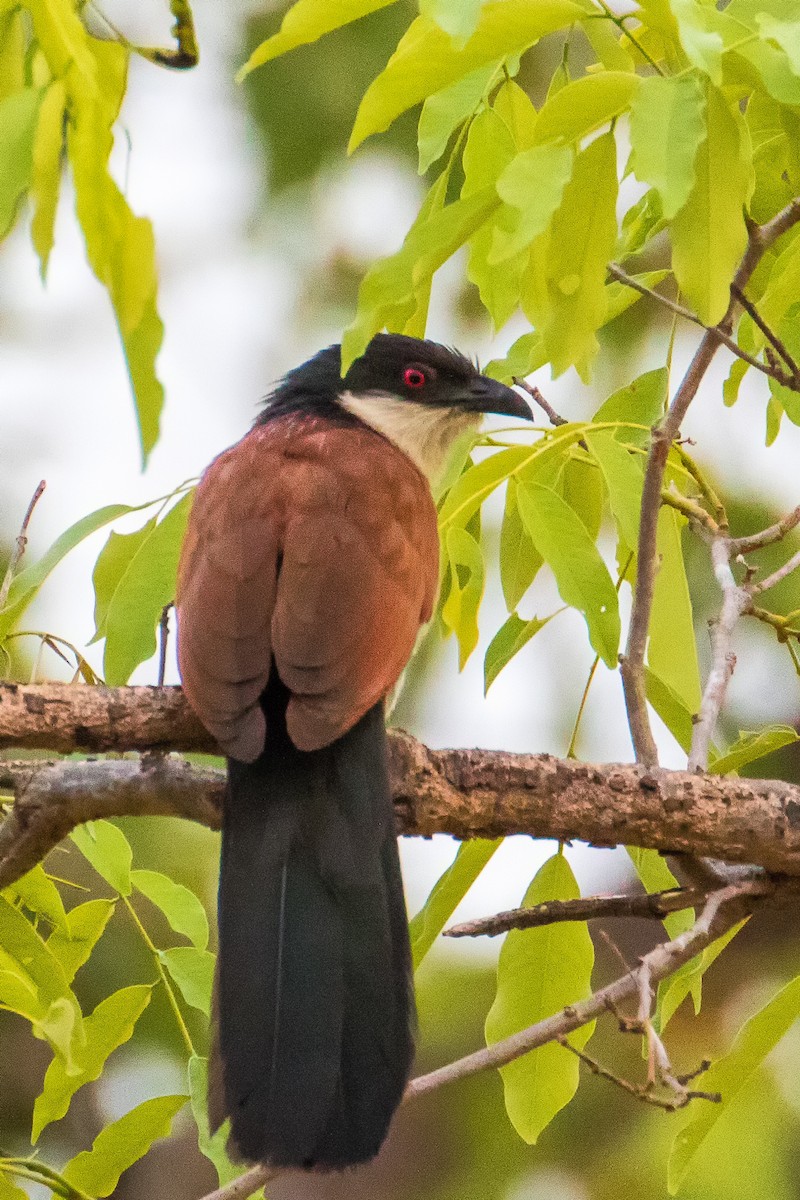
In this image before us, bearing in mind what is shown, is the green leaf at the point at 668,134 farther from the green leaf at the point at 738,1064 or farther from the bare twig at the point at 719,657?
the green leaf at the point at 738,1064

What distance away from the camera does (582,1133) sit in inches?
196

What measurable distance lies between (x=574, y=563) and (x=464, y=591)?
38 cm

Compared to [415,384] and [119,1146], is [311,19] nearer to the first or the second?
[119,1146]

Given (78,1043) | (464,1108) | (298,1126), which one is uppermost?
(78,1043)

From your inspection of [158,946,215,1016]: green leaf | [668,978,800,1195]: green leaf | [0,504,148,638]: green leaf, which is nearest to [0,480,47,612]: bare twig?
[0,504,148,638]: green leaf

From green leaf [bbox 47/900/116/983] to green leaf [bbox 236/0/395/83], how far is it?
1.24 meters

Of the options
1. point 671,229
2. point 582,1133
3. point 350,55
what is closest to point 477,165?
point 671,229

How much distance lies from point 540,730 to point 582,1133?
65.4 inches

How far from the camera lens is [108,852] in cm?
212

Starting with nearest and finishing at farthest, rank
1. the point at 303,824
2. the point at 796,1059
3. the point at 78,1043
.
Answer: the point at 78,1043 → the point at 303,824 → the point at 796,1059

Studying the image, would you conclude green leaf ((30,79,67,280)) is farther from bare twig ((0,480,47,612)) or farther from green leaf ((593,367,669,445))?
green leaf ((593,367,669,445))

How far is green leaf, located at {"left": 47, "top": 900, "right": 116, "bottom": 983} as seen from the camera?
2.18m

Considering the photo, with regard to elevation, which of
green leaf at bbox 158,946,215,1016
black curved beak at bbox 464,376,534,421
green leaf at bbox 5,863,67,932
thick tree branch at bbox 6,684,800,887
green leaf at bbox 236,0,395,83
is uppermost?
green leaf at bbox 236,0,395,83

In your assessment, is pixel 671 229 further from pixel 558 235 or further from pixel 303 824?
pixel 303 824
